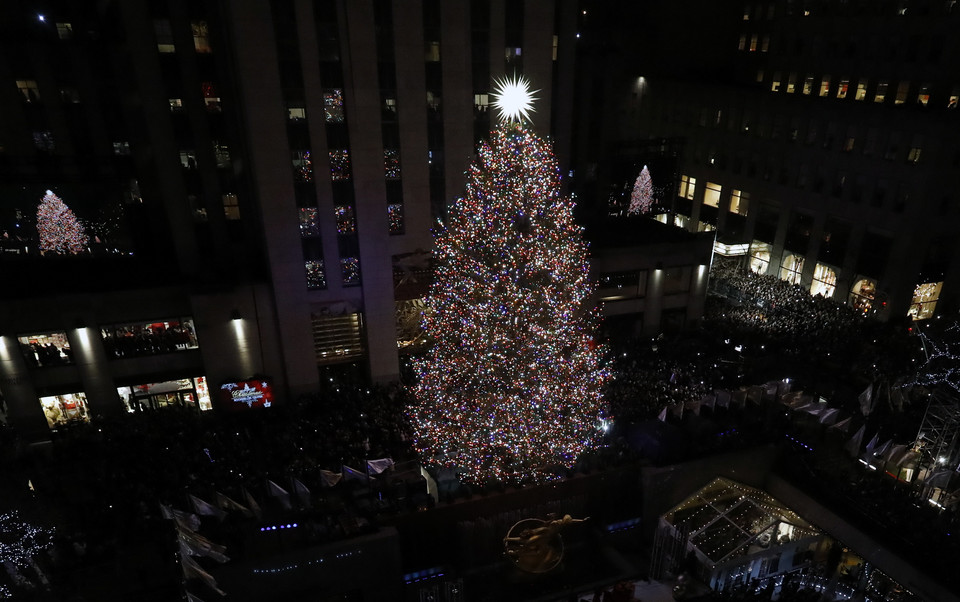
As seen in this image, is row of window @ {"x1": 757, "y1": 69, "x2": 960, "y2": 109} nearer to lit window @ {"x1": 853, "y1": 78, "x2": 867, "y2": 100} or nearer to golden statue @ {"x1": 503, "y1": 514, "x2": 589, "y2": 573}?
lit window @ {"x1": 853, "y1": 78, "x2": 867, "y2": 100}

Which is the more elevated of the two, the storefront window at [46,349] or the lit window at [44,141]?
the lit window at [44,141]

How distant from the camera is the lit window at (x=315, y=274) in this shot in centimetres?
2344

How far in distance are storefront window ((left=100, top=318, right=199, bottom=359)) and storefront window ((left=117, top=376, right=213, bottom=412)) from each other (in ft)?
4.84

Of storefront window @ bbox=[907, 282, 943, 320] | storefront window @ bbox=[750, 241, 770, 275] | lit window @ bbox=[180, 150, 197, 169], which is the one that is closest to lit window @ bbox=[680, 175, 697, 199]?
storefront window @ bbox=[750, 241, 770, 275]

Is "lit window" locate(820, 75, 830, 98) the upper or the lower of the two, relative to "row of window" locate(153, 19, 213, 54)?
lower

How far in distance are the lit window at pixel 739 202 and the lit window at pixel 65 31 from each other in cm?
4245

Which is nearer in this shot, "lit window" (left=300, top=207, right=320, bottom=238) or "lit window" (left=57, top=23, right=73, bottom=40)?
"lit window" (left=300, top=207, right=320, bottom=238)

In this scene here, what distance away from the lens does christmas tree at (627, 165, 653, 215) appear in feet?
124

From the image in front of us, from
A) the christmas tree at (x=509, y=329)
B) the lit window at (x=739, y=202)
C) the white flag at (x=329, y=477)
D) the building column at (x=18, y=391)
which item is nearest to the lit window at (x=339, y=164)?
the christmas tree at (x=509, y=329)

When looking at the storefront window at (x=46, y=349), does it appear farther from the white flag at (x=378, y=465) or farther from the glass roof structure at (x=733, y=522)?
the glass roof structure at (x=733, y=522)

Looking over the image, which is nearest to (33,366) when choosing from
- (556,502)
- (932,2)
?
(556,502)

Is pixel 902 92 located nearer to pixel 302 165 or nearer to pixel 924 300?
pixel 924 300

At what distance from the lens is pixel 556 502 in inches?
696

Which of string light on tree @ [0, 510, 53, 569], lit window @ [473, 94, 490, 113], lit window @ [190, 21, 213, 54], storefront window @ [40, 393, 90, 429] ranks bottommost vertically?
storefront window @ [40, 393, 90, 429]
